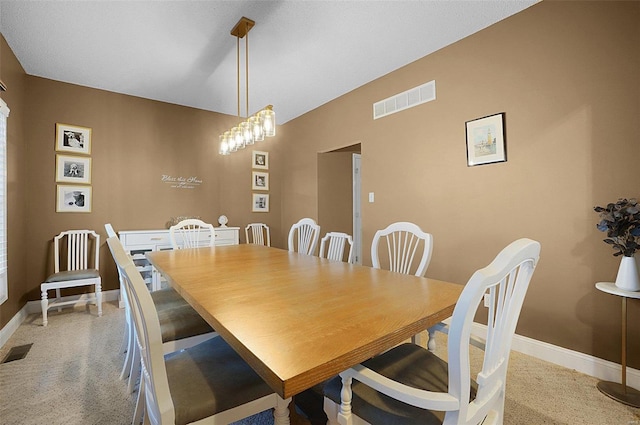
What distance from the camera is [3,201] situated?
239 centimetres

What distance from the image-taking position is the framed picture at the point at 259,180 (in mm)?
4734

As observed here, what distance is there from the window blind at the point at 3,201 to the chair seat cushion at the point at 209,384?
233 centimetres

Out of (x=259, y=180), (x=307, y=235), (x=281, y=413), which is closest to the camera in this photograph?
(x=281, y=413)

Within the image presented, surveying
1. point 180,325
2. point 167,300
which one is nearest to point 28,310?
point 167,300

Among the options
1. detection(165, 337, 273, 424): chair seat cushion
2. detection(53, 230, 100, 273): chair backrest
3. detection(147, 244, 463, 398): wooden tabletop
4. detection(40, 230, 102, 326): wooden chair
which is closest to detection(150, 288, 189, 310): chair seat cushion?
detection(147, 244, 463, 398): wooden tabletop

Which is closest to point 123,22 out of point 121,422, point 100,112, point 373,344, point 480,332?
point 100,112

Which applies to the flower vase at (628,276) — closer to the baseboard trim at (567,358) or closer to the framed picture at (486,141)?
the baseboard trim at (567,358)

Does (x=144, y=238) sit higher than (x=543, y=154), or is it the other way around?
(x=543, y=154)

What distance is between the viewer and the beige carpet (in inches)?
59.9

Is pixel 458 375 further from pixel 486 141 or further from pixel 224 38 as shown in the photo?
pixel 224 38

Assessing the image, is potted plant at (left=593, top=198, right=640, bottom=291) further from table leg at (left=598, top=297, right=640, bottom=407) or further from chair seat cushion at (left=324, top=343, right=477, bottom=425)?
chair seat cushion at (left=324, top=343, right=477, bottom=425)

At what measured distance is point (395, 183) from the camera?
317 cm

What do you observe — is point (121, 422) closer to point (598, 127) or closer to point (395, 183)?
point (395, 183)

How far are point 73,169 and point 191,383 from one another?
3625 mm
